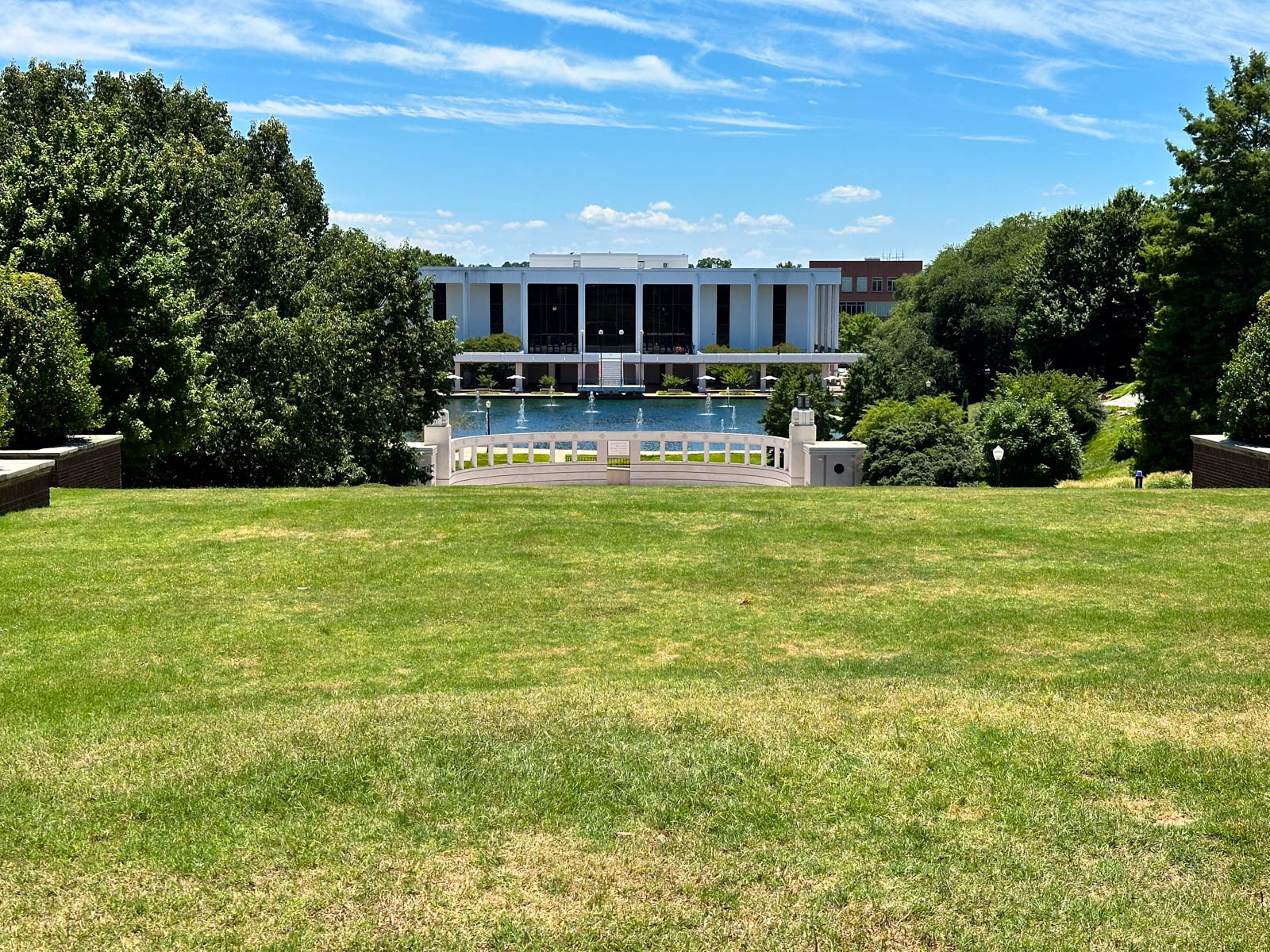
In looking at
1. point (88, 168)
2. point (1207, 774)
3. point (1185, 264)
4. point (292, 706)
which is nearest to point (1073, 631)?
point (1207, 774)

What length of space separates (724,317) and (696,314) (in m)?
3.97

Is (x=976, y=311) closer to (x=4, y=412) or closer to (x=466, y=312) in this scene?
(x=466, y=312)

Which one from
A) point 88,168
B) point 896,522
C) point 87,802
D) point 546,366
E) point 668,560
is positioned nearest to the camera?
point 87,802

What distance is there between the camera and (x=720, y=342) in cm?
12669

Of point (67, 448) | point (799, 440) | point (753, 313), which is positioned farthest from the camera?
point (753, 313)

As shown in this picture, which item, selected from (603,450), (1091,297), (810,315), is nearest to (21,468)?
(603,450)

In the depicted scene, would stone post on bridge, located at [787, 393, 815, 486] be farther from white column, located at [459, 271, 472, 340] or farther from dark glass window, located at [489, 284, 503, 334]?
dark glass window, located at [489, 284, 503, 334]

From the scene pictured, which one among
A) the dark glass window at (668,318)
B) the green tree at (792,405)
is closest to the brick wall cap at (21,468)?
the green tree at (792,405)

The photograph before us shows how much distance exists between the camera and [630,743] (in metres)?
6.85

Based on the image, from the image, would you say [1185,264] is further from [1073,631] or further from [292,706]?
[292,706]

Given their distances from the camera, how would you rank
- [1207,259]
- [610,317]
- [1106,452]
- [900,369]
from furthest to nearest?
[610,317], [900,369], [1106,452], [1207,259]

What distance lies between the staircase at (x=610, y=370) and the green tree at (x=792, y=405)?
49907mm

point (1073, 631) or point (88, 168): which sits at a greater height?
point (88, 168)

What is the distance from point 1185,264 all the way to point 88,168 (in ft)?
111
